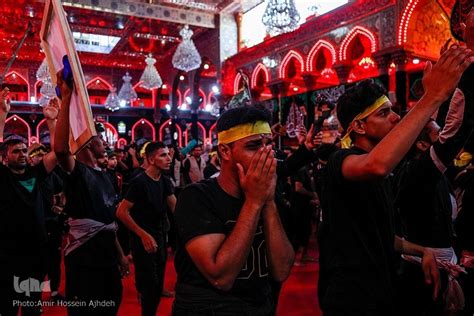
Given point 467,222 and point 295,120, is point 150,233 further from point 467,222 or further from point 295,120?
point 467,222

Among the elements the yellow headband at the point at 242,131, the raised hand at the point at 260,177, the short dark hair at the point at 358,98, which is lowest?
the raised hand at the point at 260,177

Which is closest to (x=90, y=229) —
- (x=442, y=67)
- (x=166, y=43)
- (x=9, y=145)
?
(x=9, y=145)

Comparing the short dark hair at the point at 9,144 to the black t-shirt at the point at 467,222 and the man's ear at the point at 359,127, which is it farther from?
the black t-shirt at the point at 467,222

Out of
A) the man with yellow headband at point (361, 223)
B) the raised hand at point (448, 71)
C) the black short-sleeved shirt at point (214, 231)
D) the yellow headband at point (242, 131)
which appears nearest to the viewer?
the raised hand at point (448, 71)

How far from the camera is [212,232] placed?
1.48 metres

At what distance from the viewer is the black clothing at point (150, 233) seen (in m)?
3.55

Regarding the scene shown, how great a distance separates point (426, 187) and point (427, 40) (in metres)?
8.91

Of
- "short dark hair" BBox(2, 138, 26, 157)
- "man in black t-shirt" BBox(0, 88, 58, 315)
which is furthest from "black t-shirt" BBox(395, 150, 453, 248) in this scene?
"short dark hair" BBox(2, 138, 26, 157)

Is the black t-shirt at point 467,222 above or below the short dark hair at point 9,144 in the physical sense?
below

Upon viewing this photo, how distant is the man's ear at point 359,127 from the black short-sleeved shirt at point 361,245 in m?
0.09

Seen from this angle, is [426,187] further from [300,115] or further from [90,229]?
[90,229]

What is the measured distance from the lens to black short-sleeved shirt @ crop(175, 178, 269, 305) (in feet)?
4.95

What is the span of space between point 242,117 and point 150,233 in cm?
249

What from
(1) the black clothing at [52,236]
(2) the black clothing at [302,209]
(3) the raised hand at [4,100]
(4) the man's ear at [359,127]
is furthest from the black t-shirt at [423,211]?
(2) the black clothing at [302,209]
